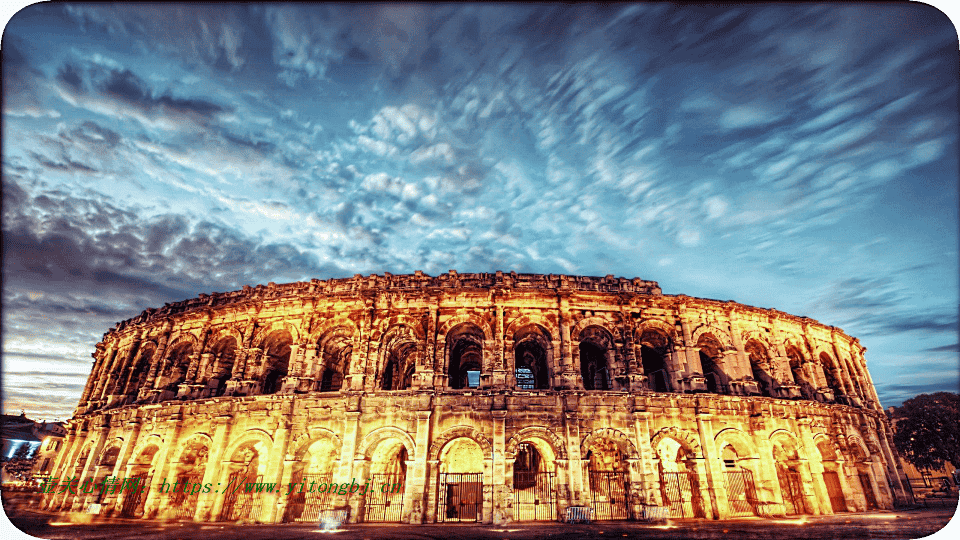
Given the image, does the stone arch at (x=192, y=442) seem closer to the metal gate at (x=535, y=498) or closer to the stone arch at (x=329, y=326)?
the stone arch at (x=329, y=326)

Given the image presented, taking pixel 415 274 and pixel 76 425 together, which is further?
pixel 76 425

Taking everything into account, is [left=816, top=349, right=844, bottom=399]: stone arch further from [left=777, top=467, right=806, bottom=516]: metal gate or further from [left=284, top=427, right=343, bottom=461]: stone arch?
[left=284, top=427, right=343, bottom=461]: stone arch

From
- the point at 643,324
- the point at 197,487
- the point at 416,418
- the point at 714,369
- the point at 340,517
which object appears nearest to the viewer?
the point at 340,517

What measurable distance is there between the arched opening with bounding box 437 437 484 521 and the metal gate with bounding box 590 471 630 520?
4533 millimetres

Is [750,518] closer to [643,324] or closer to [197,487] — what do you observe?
[643,324]

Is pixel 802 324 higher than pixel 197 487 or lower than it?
higher

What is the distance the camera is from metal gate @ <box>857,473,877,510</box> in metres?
18.3

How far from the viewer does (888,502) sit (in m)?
18.2

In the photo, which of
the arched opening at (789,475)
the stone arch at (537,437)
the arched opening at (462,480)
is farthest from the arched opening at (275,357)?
the arched opening at (789,475)

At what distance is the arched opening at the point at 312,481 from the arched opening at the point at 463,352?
5932mm

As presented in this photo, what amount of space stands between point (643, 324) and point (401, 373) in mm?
11769

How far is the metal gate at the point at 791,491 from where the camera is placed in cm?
1688

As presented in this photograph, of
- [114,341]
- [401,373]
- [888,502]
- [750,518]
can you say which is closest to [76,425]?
[114,341]

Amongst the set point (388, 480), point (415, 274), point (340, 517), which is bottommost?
point (340, 517)
